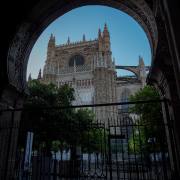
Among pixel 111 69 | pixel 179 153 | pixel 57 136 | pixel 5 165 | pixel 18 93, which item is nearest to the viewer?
pixel 179 153

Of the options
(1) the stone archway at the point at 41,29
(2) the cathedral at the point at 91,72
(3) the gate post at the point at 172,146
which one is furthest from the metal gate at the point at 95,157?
(2) the cathedral at the point at 91,72

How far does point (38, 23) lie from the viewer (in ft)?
20.1

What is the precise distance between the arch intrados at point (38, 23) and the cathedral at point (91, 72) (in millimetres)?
35894

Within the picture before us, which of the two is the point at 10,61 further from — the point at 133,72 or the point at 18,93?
the point at 133,72

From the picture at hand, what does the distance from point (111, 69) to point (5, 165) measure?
44638mm

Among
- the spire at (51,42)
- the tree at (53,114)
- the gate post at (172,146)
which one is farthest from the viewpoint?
the spire at (51,42)

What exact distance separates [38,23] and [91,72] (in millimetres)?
44682

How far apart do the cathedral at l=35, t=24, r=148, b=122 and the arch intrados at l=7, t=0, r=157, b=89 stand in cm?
3589

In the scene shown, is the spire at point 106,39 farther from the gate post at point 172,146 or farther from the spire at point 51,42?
the gate post at point 172,146

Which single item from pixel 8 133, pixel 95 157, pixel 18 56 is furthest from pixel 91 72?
pixel 8 133

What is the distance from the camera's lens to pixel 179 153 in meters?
3.87

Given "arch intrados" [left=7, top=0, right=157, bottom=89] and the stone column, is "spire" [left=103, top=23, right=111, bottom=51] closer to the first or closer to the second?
"arch intrados" [left=7, top=0, right=157, bottom=89]

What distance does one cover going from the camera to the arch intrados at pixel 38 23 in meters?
5.46

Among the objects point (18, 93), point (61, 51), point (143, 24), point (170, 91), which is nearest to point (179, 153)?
point (170, 91)
